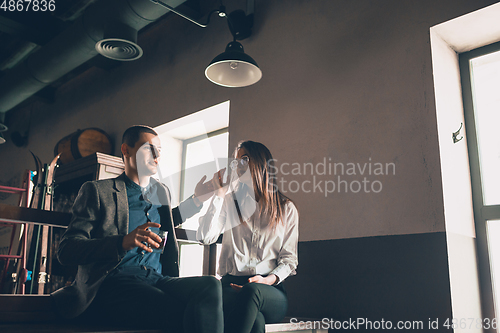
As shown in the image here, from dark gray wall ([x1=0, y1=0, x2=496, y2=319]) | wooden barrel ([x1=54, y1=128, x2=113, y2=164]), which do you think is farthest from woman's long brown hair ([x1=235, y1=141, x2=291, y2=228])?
wooden barrel ([x1=54, y1=128, x2=113, y2=164])

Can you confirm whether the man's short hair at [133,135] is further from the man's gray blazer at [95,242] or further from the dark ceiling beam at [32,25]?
the dark ceiling beam at [32,25]

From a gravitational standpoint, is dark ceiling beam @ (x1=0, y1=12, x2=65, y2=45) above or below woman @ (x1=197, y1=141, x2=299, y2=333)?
above

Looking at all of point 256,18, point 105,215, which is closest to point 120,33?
point 256,18

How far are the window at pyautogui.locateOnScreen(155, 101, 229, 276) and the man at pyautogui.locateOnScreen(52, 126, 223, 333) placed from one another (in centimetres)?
211

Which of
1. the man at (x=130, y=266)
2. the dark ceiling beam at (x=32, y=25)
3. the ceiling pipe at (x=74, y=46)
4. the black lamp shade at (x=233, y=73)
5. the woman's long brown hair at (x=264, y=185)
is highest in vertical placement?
the dark ceiling beam at (x=32, y=25)

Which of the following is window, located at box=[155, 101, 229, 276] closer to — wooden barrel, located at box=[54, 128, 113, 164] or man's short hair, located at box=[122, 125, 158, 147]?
wooden barrel, located at box=[54, 128, 113, 164]

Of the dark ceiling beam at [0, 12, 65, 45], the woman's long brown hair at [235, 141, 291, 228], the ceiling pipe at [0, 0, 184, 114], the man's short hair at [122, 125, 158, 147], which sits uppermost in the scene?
the dark ceiling beam at [0, 12, 65, 45]

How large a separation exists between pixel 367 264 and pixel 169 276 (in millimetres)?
1302

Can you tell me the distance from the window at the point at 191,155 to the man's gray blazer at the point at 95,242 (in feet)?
7.07

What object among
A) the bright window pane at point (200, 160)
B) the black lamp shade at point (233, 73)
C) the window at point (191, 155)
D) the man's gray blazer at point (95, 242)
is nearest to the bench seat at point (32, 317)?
the man's gray blazer at point (95, 242)

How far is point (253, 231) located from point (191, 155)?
8.93 ft

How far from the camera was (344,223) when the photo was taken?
283 centimetres

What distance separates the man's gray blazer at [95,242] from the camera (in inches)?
68.3

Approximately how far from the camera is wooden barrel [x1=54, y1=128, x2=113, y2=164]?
15.5 feet
